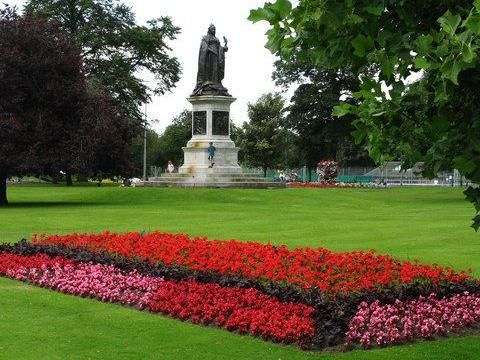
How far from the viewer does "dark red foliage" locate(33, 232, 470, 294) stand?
1130 cm

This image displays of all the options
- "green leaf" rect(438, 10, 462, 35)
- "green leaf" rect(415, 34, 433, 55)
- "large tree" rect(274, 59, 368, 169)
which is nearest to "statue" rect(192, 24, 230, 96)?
"large tree" rect(274, 59, 368, 169)

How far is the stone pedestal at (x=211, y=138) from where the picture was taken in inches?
1906

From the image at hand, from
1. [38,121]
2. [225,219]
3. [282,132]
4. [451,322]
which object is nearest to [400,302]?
[451,322]

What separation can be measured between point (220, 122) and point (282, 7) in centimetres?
4380

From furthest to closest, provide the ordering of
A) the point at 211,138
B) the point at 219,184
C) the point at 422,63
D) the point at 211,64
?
the point at 211,64 → the point at 211,138 → the point at 219,184 → the point at 422,63

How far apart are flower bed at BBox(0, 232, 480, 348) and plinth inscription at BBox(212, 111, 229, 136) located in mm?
33489

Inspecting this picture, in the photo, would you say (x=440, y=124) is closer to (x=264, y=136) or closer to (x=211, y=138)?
(x=211, y=138)

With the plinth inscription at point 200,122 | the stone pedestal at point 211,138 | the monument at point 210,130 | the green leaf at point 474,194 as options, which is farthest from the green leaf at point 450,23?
the plinth inscription at point 200,122

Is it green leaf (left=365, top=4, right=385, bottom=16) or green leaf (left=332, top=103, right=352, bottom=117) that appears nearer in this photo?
green leaf (left=365, top=4, right=385, bottom=16)

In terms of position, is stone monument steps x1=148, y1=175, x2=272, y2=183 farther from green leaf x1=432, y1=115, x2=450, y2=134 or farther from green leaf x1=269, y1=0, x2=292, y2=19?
green leaf x1=269, y1=0, x2=292, y2=19

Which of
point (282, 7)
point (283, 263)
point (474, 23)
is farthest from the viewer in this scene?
point (283, 263)

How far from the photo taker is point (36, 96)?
121ft

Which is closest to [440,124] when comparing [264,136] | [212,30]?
[212,30]

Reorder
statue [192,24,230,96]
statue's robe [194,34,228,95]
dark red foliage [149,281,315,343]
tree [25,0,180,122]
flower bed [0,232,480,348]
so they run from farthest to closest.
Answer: tree [25,0,180,122], statue's robe [194,34,228,95], statue [192,24,230,96], flower bed [0,232,480,348], dark red foliage [149,281,315,343]
